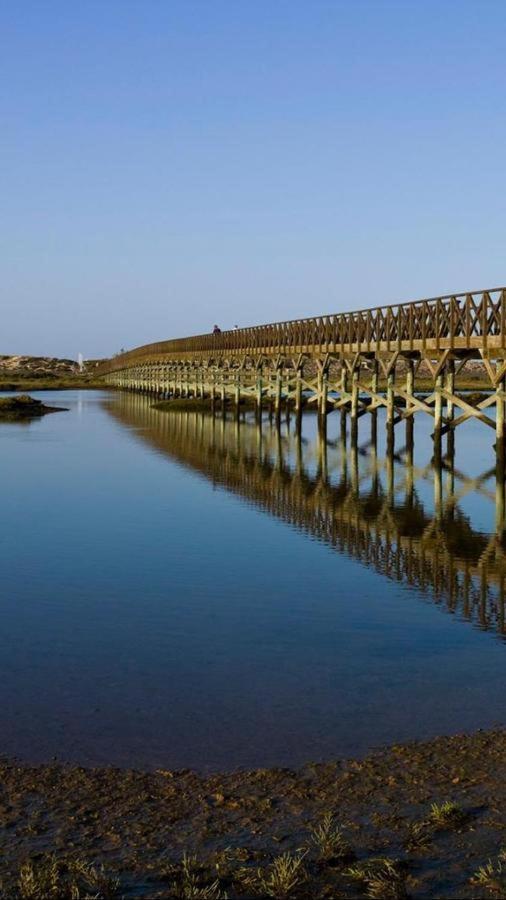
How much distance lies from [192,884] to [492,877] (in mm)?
1644

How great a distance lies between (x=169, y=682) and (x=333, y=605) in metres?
3.72

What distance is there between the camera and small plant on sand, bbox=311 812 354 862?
588 centimetres

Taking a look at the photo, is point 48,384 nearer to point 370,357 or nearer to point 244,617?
point 370,357

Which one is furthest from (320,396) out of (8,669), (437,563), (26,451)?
(8,669)

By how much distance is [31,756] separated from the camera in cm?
756

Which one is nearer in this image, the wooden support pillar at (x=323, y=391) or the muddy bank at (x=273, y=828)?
the muddy bank at (x=273, y=828)

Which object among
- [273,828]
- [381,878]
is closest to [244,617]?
[273,828]

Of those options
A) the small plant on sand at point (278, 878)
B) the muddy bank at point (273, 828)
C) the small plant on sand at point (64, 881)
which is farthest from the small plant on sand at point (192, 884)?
the small plant on sand at point (64, 881)

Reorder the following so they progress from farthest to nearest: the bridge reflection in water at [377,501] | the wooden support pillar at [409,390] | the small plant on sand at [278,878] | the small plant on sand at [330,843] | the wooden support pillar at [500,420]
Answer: the wooden support pillar at [409,390] < the wooden support pillar at [500,420] < the bridge reflection in water at [377,501] < the small plant on sand at [330,843] < the small plant on sand at [278,878]

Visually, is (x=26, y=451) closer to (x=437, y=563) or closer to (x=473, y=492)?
(x=473, y=492)

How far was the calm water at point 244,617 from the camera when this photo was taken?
27.0 feet

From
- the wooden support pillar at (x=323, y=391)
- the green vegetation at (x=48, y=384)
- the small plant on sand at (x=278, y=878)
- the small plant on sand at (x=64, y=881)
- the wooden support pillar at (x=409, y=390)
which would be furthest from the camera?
the green vegetation at (x=48, y=384)

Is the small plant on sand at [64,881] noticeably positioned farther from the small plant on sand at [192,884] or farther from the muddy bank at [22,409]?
the muddy bank at [22,409]

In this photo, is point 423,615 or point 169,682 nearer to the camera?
point 169,682
